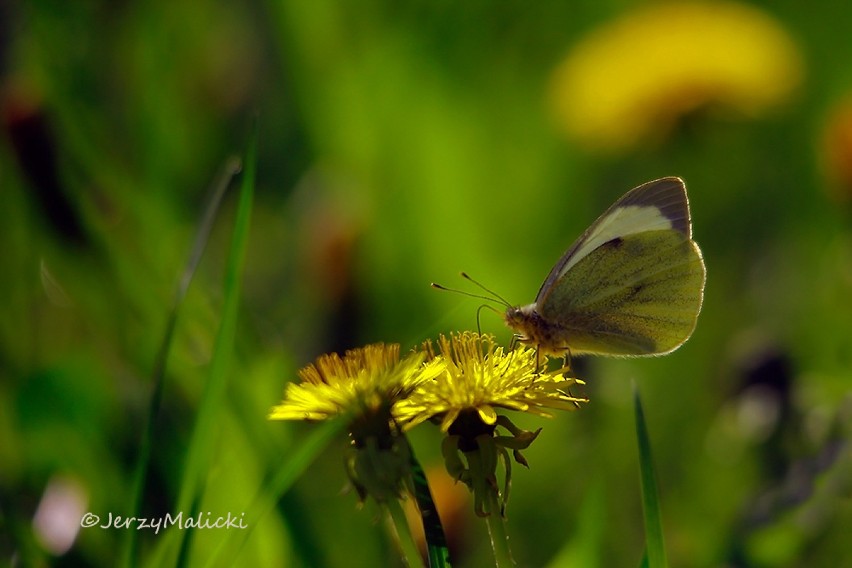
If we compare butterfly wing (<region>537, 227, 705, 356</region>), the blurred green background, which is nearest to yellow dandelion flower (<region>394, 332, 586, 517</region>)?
the blurred green background

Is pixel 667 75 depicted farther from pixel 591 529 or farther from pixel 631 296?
pixel 591 529

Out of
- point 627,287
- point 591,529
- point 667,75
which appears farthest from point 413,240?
point 591,529

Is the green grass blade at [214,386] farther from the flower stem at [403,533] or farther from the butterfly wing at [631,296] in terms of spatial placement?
the butterfly wing at [631,296]

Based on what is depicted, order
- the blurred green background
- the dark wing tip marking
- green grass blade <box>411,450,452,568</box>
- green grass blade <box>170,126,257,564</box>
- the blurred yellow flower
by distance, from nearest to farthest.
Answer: green grass blade <box>411,450,452,568</box> → green grass blade <box>170,126,257,564</box> → the dark wing tip marking → the blurred green background → the blurred yellow flower

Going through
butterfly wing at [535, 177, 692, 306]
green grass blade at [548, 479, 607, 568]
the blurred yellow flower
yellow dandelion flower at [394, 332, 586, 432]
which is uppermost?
the blurred yellow flower

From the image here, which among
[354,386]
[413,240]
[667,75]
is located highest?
[667,75]

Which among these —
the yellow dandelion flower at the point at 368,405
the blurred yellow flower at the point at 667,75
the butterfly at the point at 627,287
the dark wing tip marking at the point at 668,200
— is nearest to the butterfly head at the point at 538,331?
the butterfly at the point at 627,287

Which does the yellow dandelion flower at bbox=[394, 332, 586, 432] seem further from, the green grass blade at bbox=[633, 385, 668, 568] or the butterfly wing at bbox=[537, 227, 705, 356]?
the butterfly wing at bbox=[537, 227, 705, 356]
